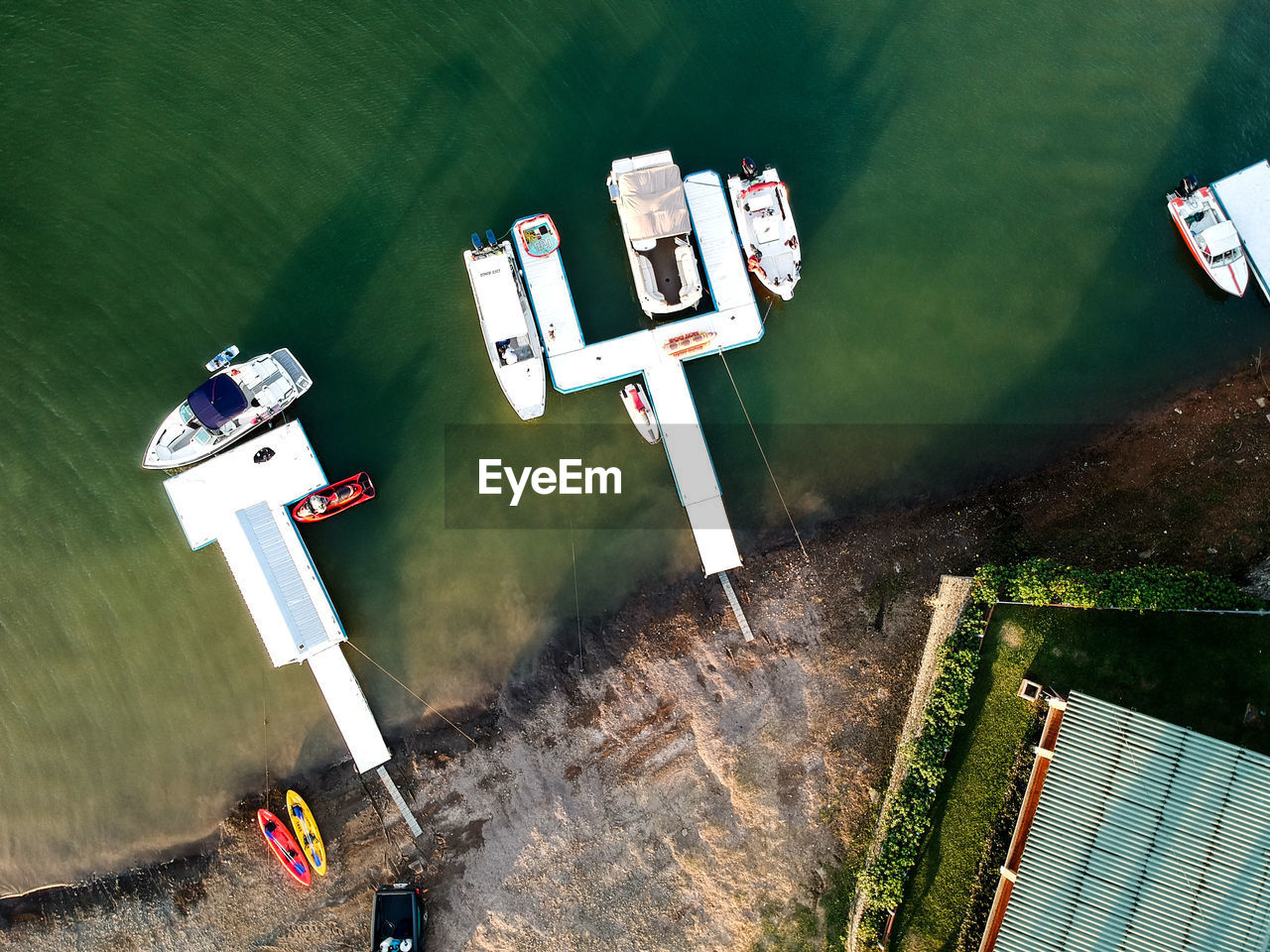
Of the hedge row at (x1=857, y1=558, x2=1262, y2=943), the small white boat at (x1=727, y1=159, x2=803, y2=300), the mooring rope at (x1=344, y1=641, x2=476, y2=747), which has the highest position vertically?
the small white boat at (x1=727, y1=159, x2=803, y2=300)

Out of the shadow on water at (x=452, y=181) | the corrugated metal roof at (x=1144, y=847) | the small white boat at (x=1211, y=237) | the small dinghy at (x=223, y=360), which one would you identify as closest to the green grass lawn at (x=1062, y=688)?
the corrugated metal roof at (x=1144, y=847)

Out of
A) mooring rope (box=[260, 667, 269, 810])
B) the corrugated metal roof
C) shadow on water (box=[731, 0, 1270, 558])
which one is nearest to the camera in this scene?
the corrugated metal roof

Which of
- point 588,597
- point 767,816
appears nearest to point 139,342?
point 588,597

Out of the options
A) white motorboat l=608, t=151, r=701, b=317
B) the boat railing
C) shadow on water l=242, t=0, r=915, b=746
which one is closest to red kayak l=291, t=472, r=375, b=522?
shadow on water l=242, t=0, r=915, b=746

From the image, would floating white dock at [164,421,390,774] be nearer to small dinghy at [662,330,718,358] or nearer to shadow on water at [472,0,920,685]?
shadow on water at [472,0,920,685]

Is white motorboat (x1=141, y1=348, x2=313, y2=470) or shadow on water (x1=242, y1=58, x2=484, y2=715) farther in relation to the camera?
shadow on water (x1=242, y1=58, x2=484, y2=715)

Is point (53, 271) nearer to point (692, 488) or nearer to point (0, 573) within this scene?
point (0, 573)
